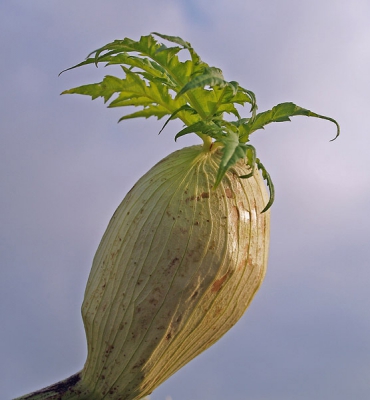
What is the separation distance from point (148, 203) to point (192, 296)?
445mm

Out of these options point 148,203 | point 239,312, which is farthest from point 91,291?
point 239,312

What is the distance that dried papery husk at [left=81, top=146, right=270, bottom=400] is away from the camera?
2.46 meters

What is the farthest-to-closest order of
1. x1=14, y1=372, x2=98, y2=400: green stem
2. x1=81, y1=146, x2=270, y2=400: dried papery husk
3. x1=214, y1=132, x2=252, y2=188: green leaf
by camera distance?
x1=14, y1=372, x2=98, y2=400: green stem, x1=81, y1=146, x2=270, y2=400: dried papery husk, x1=214, y1=132, x2=252, y2=188: green leaf

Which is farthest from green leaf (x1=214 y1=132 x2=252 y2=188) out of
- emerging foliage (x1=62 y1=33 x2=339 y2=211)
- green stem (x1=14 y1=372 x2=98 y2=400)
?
green stem (x1=14 y1=372 x2=98 y2=400)

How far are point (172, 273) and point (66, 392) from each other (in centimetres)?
85

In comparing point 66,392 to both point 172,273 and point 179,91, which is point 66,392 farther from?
point 179,91

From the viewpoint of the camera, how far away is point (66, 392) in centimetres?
279

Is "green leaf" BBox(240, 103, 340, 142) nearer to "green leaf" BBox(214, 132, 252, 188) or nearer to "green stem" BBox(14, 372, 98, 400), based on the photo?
"green leaf" BBox(214, 132, 252, 188)

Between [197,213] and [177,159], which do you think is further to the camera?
[177,159]

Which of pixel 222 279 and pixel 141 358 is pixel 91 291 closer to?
pixel 141 358

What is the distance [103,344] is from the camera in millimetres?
2631

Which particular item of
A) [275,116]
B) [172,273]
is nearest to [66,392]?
[172,273]

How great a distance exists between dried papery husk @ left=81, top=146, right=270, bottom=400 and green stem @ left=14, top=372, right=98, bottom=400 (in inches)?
1.8

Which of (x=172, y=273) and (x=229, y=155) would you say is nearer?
(x=229, y=155)
